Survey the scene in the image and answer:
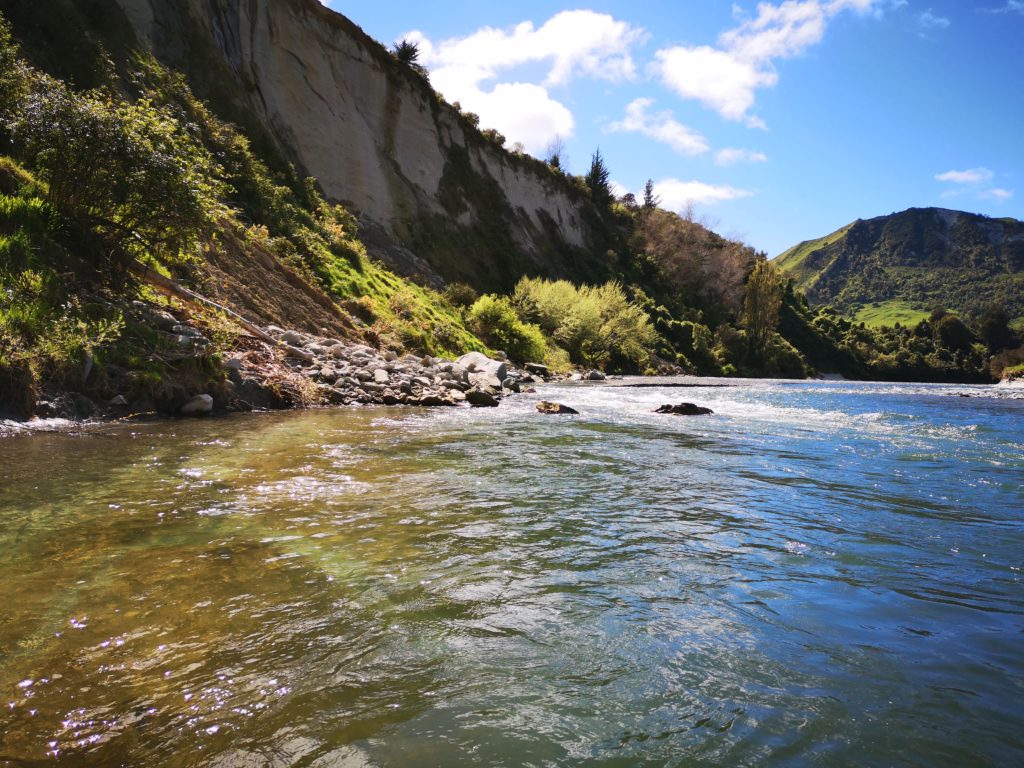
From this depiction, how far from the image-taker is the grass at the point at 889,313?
122 meters

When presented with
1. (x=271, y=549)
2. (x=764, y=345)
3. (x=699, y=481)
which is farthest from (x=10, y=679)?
(x=764, y=345)

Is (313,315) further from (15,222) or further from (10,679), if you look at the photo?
(10,679)

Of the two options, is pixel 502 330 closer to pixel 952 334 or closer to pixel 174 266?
pixel 174 266

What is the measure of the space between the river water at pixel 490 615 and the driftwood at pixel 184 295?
592cm

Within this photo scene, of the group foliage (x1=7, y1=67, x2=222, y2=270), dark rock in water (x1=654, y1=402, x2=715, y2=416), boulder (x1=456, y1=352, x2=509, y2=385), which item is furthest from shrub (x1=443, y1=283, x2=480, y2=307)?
foliage (x1=7, y1=67, x2=222, y2=270)

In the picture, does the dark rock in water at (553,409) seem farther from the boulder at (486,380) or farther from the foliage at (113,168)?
the foliage at (113,168)

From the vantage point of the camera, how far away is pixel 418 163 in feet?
134

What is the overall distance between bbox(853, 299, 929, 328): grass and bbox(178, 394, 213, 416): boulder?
133571 mm

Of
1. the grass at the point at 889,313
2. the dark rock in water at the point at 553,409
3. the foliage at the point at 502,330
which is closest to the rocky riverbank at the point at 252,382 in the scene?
the dark rock in water at the point at 553,409

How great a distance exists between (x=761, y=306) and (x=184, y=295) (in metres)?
63.7

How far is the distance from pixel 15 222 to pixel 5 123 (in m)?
2.54

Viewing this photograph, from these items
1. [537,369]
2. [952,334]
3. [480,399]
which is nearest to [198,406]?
[480,399]

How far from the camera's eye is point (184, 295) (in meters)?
13.1

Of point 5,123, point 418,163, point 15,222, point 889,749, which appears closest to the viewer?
point 889,749
